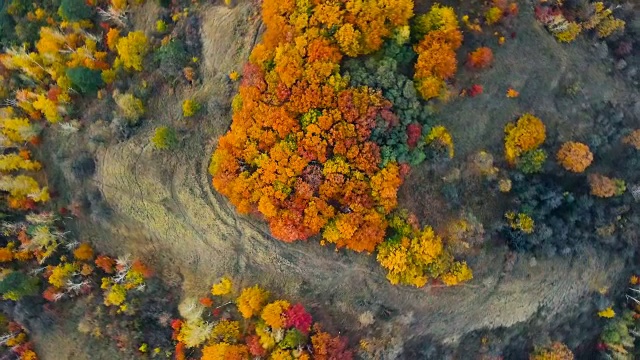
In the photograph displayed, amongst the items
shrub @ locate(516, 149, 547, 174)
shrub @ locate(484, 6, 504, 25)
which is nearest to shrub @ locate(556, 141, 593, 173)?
shrub @ locate(516, 149, 547, 174)

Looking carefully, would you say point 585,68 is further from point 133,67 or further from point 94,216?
point 94,216

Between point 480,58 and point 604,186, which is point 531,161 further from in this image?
point 480,58

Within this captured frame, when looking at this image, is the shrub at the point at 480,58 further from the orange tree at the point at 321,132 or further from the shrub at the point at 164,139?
the shrub at the point at 164,139

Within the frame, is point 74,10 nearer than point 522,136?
No

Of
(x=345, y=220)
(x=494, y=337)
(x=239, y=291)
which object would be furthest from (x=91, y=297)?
(x=494, y=337)

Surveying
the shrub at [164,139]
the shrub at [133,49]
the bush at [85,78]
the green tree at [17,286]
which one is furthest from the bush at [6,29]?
the green tree at [17,286]

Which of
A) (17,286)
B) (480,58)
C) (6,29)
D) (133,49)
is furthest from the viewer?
(6,29)

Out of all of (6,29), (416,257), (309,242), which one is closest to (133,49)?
(6,29)
